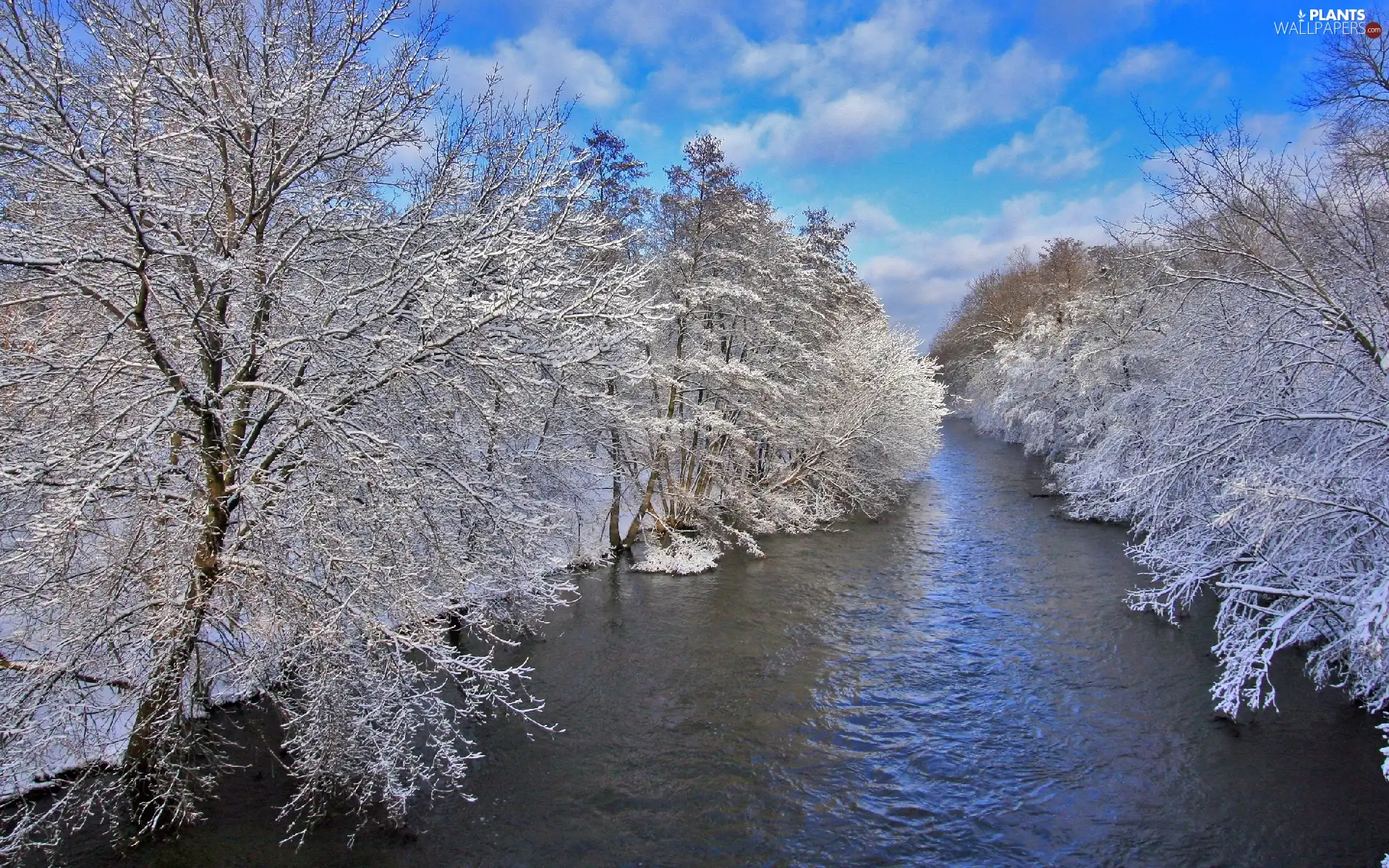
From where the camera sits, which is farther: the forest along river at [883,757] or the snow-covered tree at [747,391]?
the snow-covered tree at [747,391]

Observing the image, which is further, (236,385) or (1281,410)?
(1281,410)

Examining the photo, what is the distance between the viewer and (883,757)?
9375 mm

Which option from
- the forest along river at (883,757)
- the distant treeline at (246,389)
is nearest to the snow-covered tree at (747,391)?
the forest along river at (883,757)

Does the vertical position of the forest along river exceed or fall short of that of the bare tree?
it falls short

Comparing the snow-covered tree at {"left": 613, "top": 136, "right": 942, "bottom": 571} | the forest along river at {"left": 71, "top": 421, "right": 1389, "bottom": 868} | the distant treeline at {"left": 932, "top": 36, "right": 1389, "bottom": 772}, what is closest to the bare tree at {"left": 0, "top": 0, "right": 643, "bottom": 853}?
the forest along river at {"left": 71, "top": 421, "right": 1389, "bottom": 868}

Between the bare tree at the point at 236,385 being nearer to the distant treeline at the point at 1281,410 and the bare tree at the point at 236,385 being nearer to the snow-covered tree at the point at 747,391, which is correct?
the snow-covered tree at the point at 747,391

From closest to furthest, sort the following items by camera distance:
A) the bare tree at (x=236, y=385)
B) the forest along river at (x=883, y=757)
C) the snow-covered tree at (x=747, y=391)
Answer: the bare tree at (x=236, y=385), the forest along river at (x=883, y=757), the snow-covered tree at (x=747, y=391)

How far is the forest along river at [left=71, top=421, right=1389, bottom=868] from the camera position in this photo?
753 centimetres

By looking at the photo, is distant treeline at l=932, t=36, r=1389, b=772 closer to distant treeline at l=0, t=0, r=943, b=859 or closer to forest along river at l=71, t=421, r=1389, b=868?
forest along river at l=71, t=421, r=1389, b=868

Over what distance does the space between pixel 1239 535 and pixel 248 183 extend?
12.5 m

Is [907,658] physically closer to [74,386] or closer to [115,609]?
[115,609]

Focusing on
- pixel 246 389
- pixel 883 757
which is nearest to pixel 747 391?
pixel 883 757

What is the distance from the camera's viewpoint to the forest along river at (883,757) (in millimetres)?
7531

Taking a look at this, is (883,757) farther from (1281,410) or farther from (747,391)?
(747,391)
